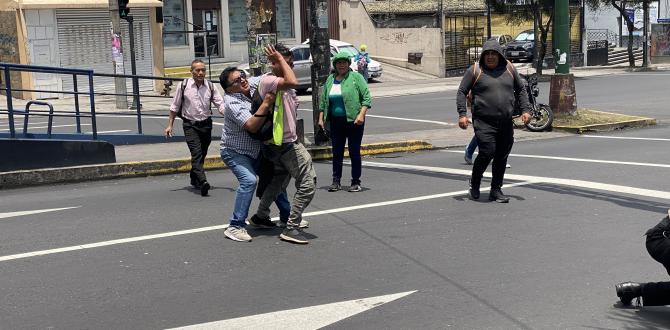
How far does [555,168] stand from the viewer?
11609 millimetres

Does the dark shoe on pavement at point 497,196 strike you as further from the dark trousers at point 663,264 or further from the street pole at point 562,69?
the street pole at point 562,69

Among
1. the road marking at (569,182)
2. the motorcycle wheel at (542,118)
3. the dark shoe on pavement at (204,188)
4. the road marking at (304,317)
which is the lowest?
the road marking at (304,317)

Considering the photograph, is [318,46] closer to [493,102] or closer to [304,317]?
[493,102]

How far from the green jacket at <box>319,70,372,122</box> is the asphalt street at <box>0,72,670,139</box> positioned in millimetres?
6466

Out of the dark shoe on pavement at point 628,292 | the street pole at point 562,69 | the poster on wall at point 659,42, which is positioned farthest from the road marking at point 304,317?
the poster on wall at point 659,42

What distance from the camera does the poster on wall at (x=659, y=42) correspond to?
46562mm

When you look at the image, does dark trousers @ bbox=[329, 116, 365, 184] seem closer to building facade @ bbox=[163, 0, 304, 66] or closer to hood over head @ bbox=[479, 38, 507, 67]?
hood over head @ bbox=[479, 38, 507, 67]

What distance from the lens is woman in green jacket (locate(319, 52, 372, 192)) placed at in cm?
973

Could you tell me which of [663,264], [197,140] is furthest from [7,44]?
[663,264]

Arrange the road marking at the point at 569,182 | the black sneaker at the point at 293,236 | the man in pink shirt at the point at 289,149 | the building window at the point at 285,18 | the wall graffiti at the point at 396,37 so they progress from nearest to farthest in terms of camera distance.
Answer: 1. the man in pink shirt at the point at 289,149
2. the black sneaker at the point at 293,236
3. the road marking at the point at 569,182
4. the building window at the point at 285,18
5. the wall graffiti at the point at 396,37

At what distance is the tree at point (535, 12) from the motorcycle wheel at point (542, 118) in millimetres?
19618

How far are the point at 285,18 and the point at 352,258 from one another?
32247 mm

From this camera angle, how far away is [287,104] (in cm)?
752

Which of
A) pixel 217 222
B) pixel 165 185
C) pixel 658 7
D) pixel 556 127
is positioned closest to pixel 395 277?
pixel 217 222
